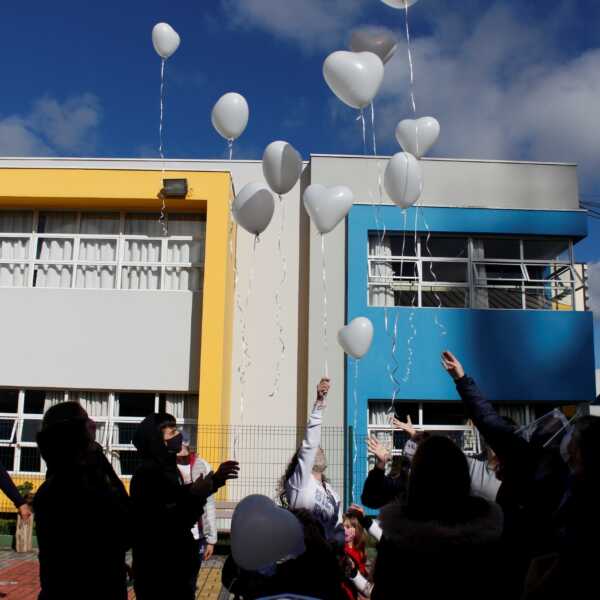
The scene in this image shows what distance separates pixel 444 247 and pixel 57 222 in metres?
7.54

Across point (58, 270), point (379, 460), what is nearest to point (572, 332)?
point (379, 460)

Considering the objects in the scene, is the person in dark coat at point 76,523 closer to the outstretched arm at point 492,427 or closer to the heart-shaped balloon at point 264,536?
the heart-shaped balloon at point 264,536

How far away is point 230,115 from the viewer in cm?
688

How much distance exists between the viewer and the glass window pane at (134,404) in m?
11.0

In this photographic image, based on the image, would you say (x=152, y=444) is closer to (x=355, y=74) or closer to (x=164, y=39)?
(x=355, y=74)

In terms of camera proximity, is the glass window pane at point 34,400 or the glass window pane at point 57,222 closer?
the glass window pane at point 34,400

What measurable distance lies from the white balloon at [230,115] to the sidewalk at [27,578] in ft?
17.0

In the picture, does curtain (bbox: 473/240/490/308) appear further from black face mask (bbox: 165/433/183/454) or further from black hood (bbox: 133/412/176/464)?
black hood (bbox: 133/412/176/464)

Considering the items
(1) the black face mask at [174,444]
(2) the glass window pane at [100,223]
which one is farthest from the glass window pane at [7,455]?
(1) the black face mask at [174,444]

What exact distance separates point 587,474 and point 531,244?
10508 millimetres

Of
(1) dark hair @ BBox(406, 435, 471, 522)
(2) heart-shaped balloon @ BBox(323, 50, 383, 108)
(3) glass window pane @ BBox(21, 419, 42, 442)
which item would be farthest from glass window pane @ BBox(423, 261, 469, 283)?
(1) dark hair @ BBox(406, 435, 471, 522)

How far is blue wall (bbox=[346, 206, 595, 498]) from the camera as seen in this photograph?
10.5 m

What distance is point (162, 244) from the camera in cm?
1162

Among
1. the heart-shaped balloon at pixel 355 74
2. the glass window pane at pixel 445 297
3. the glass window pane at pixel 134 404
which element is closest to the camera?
the heart-shaped balloon at pixel 355 74
